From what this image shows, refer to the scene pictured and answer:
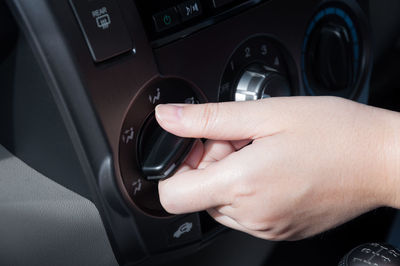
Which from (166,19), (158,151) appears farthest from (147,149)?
(166,19)

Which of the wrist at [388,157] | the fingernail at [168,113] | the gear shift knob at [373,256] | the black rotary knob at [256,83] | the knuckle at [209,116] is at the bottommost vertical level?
the gear shift knob at [373,256]

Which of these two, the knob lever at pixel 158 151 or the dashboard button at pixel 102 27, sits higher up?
the dashboard button at pixel 102 27

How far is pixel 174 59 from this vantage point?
1.48 ft

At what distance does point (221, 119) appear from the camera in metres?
0.45

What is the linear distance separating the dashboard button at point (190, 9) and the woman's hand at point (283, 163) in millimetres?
84

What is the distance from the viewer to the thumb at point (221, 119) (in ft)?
1.40

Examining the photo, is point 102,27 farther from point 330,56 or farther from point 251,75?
point 330,56

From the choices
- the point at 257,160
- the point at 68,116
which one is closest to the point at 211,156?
the point at 257,160

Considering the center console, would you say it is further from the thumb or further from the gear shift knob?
the gear shift knob

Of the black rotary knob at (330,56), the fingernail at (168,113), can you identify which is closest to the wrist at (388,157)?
the black rotary knob at (330,56)

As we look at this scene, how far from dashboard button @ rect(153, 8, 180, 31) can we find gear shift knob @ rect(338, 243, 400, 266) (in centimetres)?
34

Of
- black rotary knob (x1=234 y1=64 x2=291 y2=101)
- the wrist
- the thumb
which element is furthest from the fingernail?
the wrist

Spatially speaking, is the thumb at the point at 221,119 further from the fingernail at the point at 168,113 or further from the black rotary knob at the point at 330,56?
the black rotary knob at the point at 330,56

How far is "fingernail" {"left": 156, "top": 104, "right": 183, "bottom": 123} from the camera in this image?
1.39 feet
